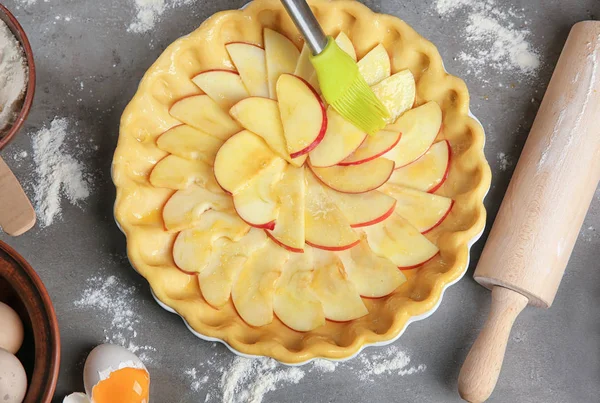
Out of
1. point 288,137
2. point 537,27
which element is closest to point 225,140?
point 288,137

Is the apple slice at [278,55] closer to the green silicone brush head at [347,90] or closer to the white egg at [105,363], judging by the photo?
the green silicone brush head at [347,90]

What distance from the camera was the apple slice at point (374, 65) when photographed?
228 centimetres

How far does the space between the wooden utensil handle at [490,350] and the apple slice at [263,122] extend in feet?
2.60

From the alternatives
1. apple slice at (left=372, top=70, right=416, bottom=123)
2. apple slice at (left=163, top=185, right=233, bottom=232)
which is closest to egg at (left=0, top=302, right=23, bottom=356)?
apple slice at (left=163, top=185, right=233, bottom=232)

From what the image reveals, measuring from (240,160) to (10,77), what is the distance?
31.8 inches

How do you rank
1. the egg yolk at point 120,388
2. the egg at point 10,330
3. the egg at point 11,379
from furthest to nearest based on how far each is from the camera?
1. the egg yolk at point 120,388
2. the egg at point 10,330
3. the egg at point 11,379

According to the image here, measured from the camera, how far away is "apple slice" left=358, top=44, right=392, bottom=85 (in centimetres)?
228

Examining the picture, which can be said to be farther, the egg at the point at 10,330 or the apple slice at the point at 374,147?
the apple slice at the point at 374,147

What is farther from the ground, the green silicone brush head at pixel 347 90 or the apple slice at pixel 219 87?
the green silicone brush head at pixel 347 90

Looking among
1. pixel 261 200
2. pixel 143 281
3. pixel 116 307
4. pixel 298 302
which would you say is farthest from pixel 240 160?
pixel 116 307

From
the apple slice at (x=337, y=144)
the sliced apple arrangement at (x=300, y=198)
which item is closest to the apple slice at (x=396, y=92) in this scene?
the sliced apple arrangement at (x=300, y=198)

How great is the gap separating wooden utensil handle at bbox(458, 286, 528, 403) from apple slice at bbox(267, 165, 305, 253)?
65 centimetres

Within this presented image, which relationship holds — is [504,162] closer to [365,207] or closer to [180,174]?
[365,207]

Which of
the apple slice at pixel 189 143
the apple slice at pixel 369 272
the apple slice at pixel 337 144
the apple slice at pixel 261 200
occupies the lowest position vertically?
the apple slice at pixel 369 272
